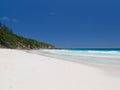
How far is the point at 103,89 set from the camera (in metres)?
3.81

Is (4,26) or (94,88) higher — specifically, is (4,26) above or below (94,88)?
above

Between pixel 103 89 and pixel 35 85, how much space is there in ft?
5.22

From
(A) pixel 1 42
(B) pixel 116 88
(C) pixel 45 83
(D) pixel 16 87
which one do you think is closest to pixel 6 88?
(D) pixel 16 87

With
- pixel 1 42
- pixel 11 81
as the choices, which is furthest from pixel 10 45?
pixel 11 81

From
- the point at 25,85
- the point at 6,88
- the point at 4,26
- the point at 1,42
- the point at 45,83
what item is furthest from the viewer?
the point at 4,26

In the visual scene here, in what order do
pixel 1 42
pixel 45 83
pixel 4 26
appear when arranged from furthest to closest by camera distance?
pixel 4 26
pixel 1 42
pixel 45 83

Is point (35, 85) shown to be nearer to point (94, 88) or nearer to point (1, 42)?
point (94, 88)

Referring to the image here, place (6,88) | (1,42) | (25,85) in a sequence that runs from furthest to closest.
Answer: (1,42), (25,85), (6,88)

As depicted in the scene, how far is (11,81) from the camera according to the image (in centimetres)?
422

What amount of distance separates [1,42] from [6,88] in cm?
5905

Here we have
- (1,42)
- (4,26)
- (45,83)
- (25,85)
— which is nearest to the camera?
(25,85)

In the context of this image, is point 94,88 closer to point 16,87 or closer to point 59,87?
point 59,87

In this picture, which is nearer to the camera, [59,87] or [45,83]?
[59,87]

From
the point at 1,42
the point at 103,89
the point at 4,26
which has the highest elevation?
the point at 4,26
